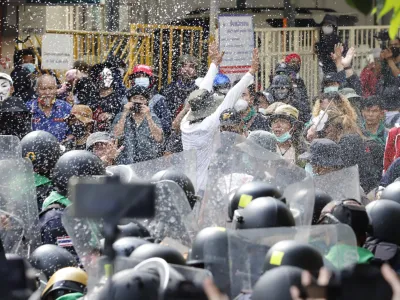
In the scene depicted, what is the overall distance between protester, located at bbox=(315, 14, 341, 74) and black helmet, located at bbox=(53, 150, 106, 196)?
778cm

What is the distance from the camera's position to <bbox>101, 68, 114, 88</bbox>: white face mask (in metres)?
12.4

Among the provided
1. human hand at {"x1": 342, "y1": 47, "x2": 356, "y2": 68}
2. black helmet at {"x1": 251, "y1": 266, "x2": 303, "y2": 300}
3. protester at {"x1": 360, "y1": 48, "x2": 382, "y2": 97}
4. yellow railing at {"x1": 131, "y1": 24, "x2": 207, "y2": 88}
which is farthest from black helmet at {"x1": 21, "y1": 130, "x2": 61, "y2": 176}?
yellow railing at {"x1": 131, "y1": 24, "x2": 207, "y2": 88}

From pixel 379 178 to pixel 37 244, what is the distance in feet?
13.7

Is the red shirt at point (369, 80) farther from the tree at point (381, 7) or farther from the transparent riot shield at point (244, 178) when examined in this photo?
the tree at point (381, 7)

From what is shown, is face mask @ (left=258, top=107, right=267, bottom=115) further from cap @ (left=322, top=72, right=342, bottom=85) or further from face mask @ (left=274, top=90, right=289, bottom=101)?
Answer: cap @ (left=322, top=72, right=342, bottom=85)

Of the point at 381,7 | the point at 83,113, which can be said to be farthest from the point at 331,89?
the point at 381,7

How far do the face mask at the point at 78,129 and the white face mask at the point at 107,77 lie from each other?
162cm

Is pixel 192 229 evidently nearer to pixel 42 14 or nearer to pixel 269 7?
pixel 42 14

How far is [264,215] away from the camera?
5.47 meters

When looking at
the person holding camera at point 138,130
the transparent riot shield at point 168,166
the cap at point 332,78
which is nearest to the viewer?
the transparent riot shield at point 168,166

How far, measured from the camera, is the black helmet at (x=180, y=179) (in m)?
6.84

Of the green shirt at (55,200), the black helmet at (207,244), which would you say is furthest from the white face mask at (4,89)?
the black helmet at (207,244)

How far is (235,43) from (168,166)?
6358mm

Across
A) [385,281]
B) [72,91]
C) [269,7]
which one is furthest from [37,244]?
[269,7]
